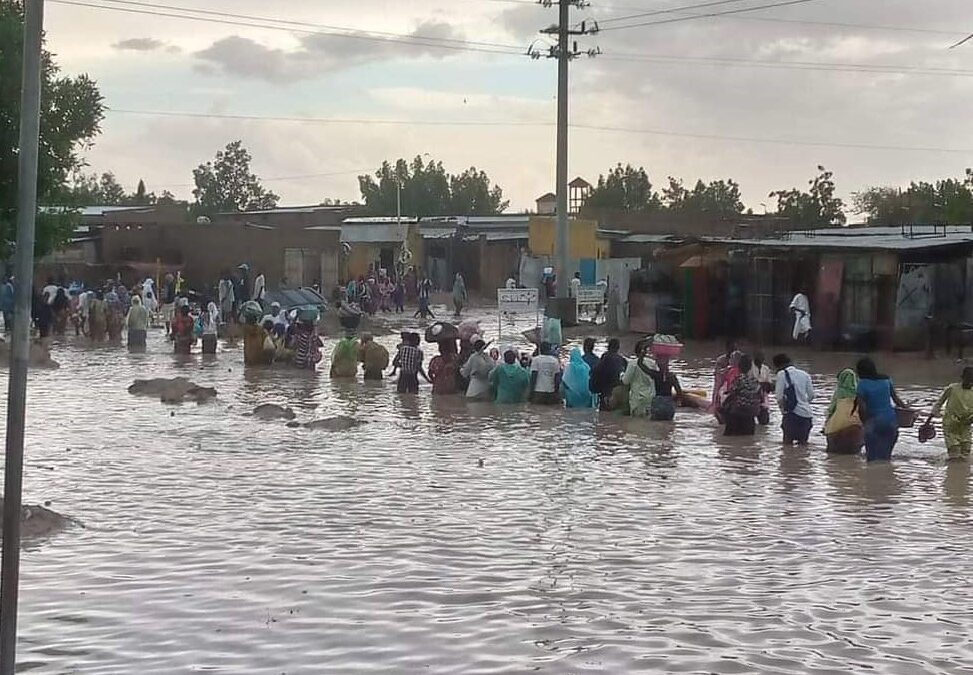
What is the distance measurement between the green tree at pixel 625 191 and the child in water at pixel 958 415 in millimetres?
72040

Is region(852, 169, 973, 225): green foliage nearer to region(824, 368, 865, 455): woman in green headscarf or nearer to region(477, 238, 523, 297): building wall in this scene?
region(477, 238, 523, 297): building wall

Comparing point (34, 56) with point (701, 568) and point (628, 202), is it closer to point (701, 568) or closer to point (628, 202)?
point (701, 568)

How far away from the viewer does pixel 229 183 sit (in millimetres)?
98562

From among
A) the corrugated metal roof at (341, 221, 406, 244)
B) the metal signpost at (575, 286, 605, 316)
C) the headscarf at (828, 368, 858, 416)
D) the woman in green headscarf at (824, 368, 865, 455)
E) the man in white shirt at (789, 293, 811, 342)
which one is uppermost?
the corrugated metal roof at (341, 221, 406, 244)

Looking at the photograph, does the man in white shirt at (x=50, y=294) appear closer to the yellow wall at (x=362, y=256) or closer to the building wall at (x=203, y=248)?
the building wall at (x=203, y=248)

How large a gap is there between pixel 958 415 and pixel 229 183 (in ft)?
288

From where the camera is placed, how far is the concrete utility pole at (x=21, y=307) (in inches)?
193

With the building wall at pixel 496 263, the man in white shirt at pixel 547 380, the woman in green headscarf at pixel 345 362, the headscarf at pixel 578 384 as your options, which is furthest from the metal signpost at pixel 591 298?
the headscarf at pixel 578 384

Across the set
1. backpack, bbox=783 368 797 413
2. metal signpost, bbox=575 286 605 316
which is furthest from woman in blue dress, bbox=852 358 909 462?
metal signpost, bbox=575 286 605 316

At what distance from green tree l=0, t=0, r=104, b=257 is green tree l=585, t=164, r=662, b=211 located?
6290 cm

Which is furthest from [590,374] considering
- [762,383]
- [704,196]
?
[704,196]

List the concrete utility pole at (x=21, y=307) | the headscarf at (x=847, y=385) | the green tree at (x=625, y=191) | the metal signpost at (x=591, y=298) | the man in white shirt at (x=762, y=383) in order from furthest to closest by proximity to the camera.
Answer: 1. the green tree at (x=625, y=191)
2. the metal signpost at (x=591, y=298)
3. the man in white shirt at (x=762, y=383)
4. the headscarf at (x=847, y=385)
5. the concrete utility pole at (x=21, y=307)

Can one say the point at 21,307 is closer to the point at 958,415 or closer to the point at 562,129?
the point at 958,415

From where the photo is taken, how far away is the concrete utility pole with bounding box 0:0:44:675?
490 centimetres
